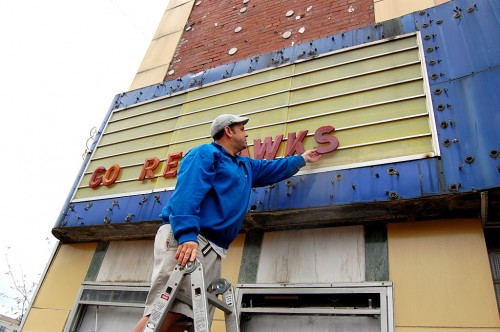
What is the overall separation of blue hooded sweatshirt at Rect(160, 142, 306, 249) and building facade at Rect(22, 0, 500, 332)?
0.91 m

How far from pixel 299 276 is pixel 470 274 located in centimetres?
141

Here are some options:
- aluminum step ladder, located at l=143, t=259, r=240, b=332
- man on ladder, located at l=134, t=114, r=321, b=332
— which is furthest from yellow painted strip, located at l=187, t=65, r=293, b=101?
aluminum step ladder, located at l=143, t=259, r=240, b=332

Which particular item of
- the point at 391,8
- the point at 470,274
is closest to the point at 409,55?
the point at 391,8

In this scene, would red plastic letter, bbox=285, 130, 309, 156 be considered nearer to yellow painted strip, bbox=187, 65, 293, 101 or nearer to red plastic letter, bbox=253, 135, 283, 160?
red plastic letter, bbox=253, 135, 283, 160

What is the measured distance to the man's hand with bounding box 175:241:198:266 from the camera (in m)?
2.43

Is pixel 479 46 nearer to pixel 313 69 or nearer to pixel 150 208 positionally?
pixel 313 69

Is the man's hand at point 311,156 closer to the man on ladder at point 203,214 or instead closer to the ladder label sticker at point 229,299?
A: the man on ladder at point 203,214

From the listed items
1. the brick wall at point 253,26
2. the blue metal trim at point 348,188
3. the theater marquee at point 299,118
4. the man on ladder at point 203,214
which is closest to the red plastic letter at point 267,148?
the theater marquee at point 299,118

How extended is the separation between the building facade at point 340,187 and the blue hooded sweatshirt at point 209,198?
0.91 metres

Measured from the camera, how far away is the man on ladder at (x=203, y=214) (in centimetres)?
247

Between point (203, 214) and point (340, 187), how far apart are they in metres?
1.46

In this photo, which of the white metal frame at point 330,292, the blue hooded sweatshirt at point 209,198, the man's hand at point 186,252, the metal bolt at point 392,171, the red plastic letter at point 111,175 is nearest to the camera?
the man's hand at point 186,252

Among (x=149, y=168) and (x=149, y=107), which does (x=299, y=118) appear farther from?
(x=149, y=107)

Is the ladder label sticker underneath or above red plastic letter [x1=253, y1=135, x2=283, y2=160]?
underneath
